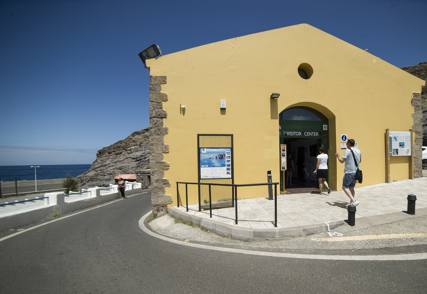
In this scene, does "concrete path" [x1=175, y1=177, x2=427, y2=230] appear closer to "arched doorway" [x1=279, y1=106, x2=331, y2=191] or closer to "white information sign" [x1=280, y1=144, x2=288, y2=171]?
→ "white information sign" [x1=280, y1=144, x2=288, y2=171]

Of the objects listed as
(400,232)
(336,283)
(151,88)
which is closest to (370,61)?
(400,232)

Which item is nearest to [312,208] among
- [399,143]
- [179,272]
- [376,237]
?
[376,237]

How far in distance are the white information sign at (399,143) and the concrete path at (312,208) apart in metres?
1.78

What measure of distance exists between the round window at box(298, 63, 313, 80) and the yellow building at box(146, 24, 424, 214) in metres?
0.04

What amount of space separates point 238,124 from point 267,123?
3.64 feet

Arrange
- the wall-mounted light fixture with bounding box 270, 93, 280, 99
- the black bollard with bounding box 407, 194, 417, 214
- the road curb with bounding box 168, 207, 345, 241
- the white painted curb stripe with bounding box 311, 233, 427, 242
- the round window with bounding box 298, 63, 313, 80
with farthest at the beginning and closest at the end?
1. the round window with bounding box 298, 63, 313, 80
2. the wall-mounted light fixture with bounding box 270, 93, 280, 99
3. the black bollard with bounding box 407, 194, 417, 214
4. the road curb with bounding box 168, 207, 345, 241
5. the white painted curb stripe with bounding box 311, 233, 427, 242

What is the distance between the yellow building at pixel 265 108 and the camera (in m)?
8.18

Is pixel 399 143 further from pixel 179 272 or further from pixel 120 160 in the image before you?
pixel 120 160

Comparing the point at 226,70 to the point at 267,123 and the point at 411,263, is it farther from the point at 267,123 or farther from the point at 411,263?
the point at 411,263

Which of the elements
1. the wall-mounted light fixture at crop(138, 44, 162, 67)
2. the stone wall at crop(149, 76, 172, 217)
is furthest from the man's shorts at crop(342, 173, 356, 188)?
the wall-mounted light fixture at crop(138, 44, 162, 67)

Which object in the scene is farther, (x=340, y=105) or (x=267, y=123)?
(x=340, y=105)

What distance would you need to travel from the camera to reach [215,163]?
8.34 metres

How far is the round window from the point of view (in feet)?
31.6

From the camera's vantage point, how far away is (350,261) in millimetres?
3842
